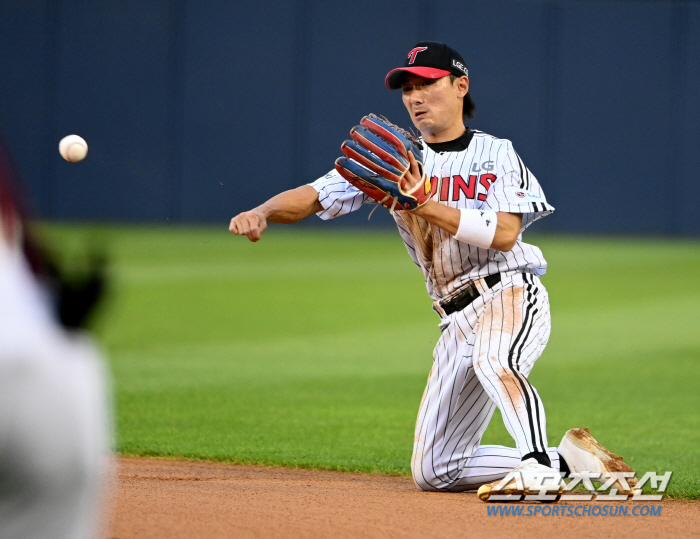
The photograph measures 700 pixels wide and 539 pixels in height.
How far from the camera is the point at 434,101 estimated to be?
3938 mm

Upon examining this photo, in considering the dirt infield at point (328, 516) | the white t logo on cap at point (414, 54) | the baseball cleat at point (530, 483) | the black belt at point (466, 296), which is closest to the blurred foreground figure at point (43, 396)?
the dirt infield at point (328, 516)

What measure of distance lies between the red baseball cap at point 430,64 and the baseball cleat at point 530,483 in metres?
1.61

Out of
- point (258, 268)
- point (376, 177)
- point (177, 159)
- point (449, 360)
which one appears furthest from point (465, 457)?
→ point (177, 159)

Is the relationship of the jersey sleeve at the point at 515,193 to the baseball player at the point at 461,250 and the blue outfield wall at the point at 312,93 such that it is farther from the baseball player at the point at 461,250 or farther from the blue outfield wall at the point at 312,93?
the blue outfield wall at the point at 312,93

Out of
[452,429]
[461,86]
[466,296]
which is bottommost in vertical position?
[452,429]

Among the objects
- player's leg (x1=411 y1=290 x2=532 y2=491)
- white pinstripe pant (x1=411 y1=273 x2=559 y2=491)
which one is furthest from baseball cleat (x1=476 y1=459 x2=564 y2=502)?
player's leg (x1=411 y1=290 x2=532 y2=491)

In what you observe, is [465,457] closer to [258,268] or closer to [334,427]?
[334,427]

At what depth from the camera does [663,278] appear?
1488 cm

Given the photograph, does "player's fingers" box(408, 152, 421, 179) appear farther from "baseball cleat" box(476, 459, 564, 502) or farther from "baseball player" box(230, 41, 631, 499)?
"baseball cleat" box(476, 459, 564, 502)

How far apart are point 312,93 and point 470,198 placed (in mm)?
17902

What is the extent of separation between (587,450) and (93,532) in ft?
9.64

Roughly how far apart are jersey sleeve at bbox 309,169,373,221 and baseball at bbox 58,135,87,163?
1.31 meters

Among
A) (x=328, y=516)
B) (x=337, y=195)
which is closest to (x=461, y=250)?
(x=337, y=195)

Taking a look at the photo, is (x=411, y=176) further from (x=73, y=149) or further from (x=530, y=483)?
(x=73, y=149)
